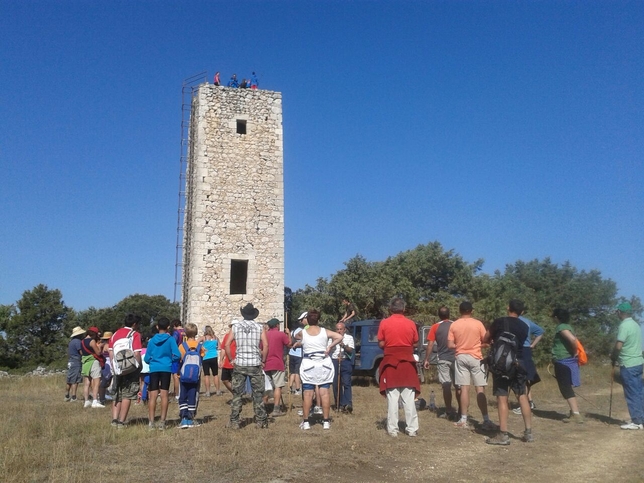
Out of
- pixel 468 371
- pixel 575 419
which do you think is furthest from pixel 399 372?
pixel 575 419

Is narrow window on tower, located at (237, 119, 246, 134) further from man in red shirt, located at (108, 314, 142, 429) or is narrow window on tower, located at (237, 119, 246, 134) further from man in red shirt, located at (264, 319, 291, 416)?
man in red shirt, located at (108, 314, 142, 429)

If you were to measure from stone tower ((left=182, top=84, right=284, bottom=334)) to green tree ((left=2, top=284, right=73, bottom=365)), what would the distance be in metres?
25.7

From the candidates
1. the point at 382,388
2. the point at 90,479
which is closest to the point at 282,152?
the point at 382,388

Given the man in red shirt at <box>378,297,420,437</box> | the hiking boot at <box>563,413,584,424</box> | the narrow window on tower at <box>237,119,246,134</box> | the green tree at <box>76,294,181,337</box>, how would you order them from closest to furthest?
the man in red shirt at <box>378,297,420,437</box>
the hiking boot at <box>563,413,584,424</box>
the narrow window on tower at <box>237,119,246,134</box>
the green tree at <box>76,294,181,337</box>

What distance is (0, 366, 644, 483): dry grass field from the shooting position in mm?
5043

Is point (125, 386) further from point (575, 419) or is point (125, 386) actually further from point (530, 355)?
point (575, 419)

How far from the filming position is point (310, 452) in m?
5.90

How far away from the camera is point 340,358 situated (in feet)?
28.2

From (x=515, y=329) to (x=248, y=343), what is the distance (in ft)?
11.7

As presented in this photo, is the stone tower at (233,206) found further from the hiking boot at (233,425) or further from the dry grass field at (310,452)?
the hiking boot at (233,425)

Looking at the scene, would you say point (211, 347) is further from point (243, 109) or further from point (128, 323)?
point (243, 109)

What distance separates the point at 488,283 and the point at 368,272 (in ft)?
18.9

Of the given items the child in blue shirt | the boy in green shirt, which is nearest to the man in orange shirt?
the boy in green shirt

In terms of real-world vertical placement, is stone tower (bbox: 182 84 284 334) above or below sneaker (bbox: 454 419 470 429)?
above
